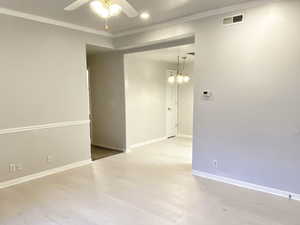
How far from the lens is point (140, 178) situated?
3926mm

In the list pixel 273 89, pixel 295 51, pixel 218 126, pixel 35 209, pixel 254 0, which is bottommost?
pixel 35 209

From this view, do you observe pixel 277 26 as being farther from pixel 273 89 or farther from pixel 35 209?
pixel 35 209

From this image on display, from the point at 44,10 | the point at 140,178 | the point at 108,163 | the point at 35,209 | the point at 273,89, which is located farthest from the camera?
the point at 108,163

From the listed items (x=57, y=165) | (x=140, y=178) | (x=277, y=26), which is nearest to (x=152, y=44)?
(x=277, y=26)

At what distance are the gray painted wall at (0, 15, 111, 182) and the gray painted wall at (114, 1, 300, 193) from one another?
2.22 metres

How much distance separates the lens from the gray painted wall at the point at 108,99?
5.61m

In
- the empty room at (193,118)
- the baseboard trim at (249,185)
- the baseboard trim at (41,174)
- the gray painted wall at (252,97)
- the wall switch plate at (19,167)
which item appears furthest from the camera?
the wall switch plate at (19,167)

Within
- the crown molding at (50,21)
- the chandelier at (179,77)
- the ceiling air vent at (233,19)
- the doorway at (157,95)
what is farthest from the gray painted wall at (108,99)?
the ceiling air vent at (233,19)

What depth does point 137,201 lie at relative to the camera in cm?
310

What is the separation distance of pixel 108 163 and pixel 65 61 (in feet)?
7.31

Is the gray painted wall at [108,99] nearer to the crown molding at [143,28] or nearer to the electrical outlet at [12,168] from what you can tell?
the crown molding at [143,28]

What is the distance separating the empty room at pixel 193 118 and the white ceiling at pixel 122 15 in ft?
0.06

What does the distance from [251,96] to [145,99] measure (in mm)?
3409

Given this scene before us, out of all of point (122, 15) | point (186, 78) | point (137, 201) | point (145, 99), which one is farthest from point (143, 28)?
point (137, 201)
